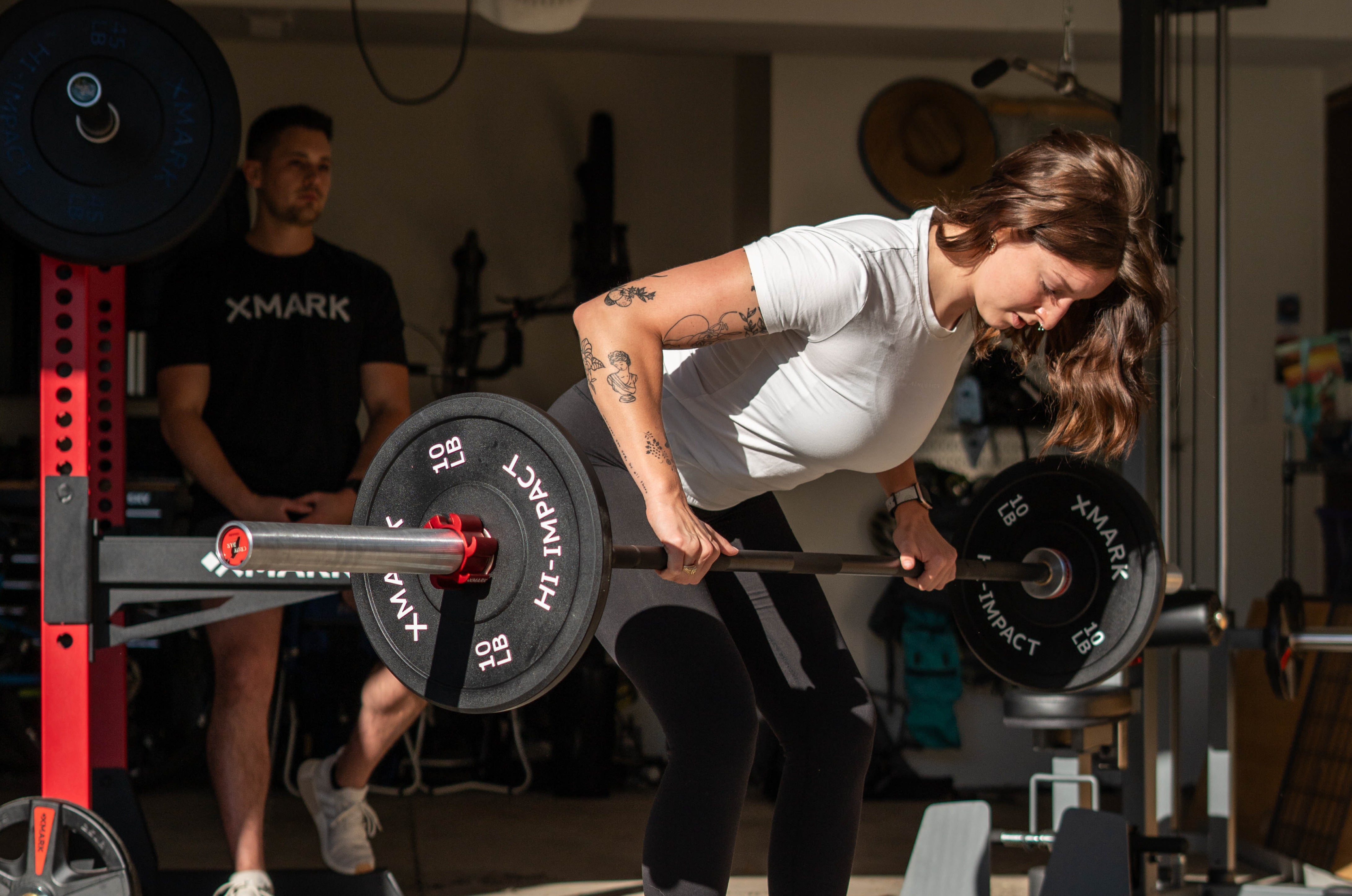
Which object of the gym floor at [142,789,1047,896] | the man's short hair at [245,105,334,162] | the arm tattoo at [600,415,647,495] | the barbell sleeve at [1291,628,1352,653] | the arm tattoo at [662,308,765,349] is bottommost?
the gym floor at [142,789,1047,896]

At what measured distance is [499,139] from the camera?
177 inches

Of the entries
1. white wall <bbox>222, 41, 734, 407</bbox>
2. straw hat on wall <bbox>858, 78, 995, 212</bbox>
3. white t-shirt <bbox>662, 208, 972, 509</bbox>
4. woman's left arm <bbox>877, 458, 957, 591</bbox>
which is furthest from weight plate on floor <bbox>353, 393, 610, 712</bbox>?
white wall <bbox>222, 41, 734, 407</bbox>

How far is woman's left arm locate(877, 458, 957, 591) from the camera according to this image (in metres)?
1.81

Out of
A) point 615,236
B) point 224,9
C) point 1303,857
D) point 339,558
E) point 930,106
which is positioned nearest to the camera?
point 339,558

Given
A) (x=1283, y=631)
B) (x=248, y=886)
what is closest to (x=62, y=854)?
(x=248, y=886)

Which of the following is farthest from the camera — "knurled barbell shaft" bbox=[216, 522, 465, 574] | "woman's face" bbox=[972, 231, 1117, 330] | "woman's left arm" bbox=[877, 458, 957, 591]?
"woman's left arm" bbox=[877, 458, 957, 591]

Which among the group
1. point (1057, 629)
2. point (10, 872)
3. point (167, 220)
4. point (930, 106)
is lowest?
point (10, 872)

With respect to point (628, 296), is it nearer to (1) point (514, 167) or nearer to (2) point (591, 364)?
(2) point (591, 364)

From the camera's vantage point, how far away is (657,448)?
138 cm

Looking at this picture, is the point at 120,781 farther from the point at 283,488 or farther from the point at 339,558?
the point at 339,558

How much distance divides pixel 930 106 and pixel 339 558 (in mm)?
3132

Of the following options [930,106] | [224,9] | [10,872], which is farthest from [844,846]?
[224,9]

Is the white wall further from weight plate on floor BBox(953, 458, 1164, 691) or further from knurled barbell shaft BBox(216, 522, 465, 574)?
knurled barbell shaft BBox(216, 522, 465, 574)

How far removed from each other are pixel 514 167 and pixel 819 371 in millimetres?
3230
